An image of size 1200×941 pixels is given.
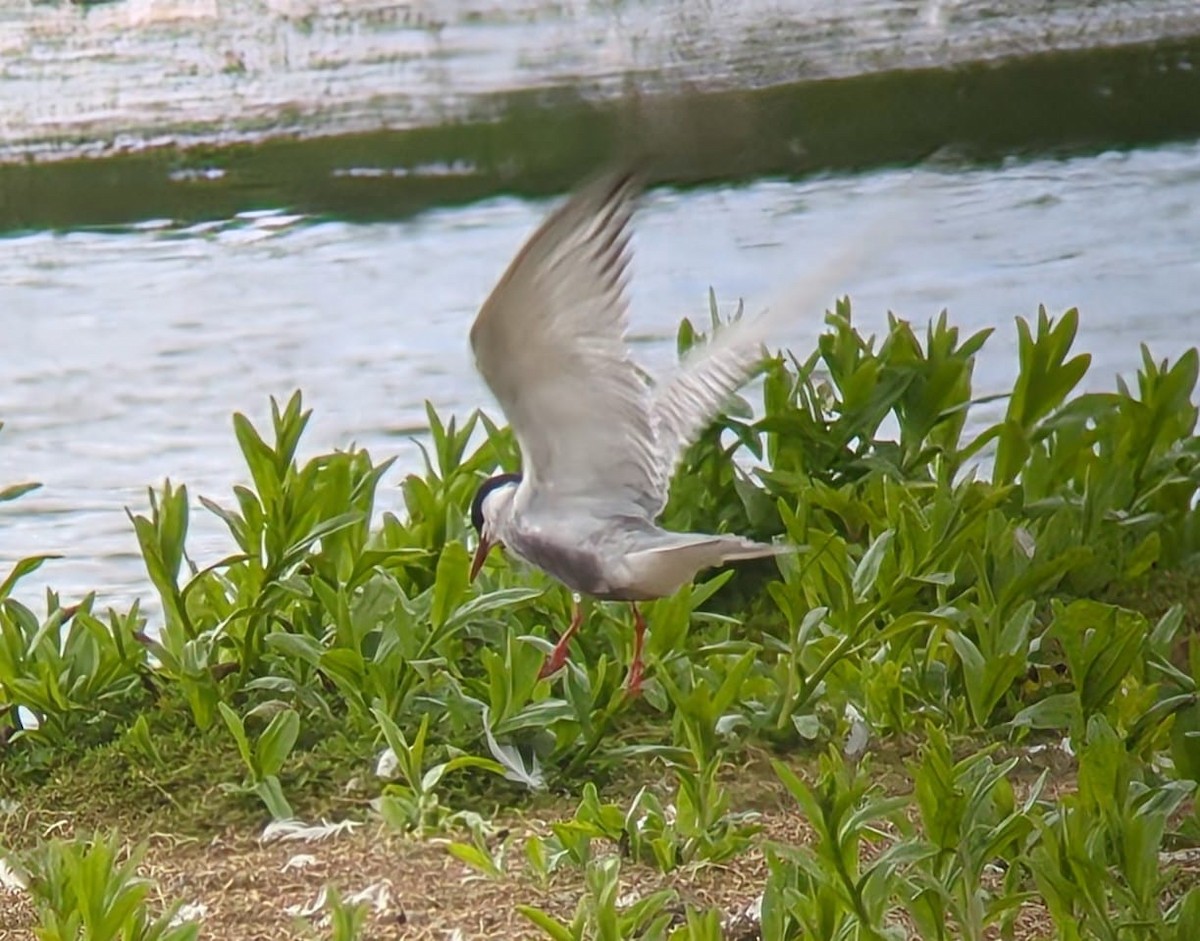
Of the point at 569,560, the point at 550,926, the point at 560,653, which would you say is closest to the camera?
the point at 550,926

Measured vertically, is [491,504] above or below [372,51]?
below

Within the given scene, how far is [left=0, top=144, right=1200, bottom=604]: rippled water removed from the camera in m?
1.24

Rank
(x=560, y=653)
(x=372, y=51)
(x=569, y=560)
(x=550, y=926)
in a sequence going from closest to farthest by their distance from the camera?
(x=550, y=926)
(x=569, y=560)
(x=560, y=653)
(x=372, y=51)

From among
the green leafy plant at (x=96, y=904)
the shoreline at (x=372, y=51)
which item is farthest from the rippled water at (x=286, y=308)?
the green leafy plant at (x=96, y=904)

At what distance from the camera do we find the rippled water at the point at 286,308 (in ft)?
4.06

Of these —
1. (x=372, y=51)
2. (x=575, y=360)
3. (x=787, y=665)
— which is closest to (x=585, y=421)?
(x=575, y=360)

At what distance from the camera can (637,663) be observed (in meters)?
1.00

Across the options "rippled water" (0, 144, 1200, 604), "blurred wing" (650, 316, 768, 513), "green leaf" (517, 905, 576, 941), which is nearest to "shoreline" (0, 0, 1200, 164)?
"rippled water" (0, 144, 1200, 604)

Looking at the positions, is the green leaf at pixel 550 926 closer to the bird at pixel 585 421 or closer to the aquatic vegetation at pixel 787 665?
the aquatic vegetation at pixel 787 665

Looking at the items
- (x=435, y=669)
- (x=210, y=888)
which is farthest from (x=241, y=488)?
(x=210, y=888)

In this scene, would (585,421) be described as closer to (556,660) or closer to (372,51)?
(556,660)

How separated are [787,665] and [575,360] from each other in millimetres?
313

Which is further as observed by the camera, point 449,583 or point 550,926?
point 449,583

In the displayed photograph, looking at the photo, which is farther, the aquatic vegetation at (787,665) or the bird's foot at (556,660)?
the bird's foot at (556,660)
